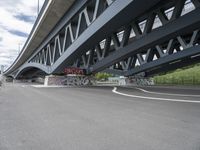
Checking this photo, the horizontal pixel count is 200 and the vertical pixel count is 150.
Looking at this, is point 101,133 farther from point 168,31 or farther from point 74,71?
point 74,71

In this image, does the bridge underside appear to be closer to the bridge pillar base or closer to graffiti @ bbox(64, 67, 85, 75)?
graffiti @ bbox(64, 67, 85, 75)

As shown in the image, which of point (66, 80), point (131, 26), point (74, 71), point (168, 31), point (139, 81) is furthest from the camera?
point (139, 81)

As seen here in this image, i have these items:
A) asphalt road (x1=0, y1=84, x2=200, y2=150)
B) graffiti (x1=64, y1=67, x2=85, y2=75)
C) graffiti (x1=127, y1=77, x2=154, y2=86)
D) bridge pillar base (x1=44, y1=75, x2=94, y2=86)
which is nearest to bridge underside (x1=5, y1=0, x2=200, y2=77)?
graffiti (x1=64, y1=67, x2=85, y2=75)

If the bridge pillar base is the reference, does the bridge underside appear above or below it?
above

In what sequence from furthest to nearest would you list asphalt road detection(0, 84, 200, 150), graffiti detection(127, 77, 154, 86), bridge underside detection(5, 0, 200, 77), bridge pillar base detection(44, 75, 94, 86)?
graffiti detection(127, 77, 154, 86) < bridge pillar base detection(44, 75, 94, 86) < bridge underside detection(5, 0, 200, 77) < asphalt road detection(0, 84, 200, 150)

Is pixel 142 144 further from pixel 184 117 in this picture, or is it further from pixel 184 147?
pixel 184 117

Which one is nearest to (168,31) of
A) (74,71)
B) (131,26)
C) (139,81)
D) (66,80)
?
(131,26)

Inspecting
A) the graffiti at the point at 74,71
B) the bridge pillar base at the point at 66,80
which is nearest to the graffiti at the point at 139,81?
the bridge pillar base at the point at 66,80

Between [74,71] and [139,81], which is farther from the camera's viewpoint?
[139,81]

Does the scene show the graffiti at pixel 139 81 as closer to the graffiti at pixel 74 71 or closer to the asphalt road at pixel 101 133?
the graffiti at pixel 74 71

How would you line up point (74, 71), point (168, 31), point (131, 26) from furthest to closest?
point (74, 71) → point (131, 26) → point (168, 31)

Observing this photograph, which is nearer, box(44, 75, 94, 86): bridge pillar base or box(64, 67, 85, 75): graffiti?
box(64, 67, 85, 75): graffiti

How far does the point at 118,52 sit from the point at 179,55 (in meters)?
7.11

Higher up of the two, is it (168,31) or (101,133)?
(168,31)
